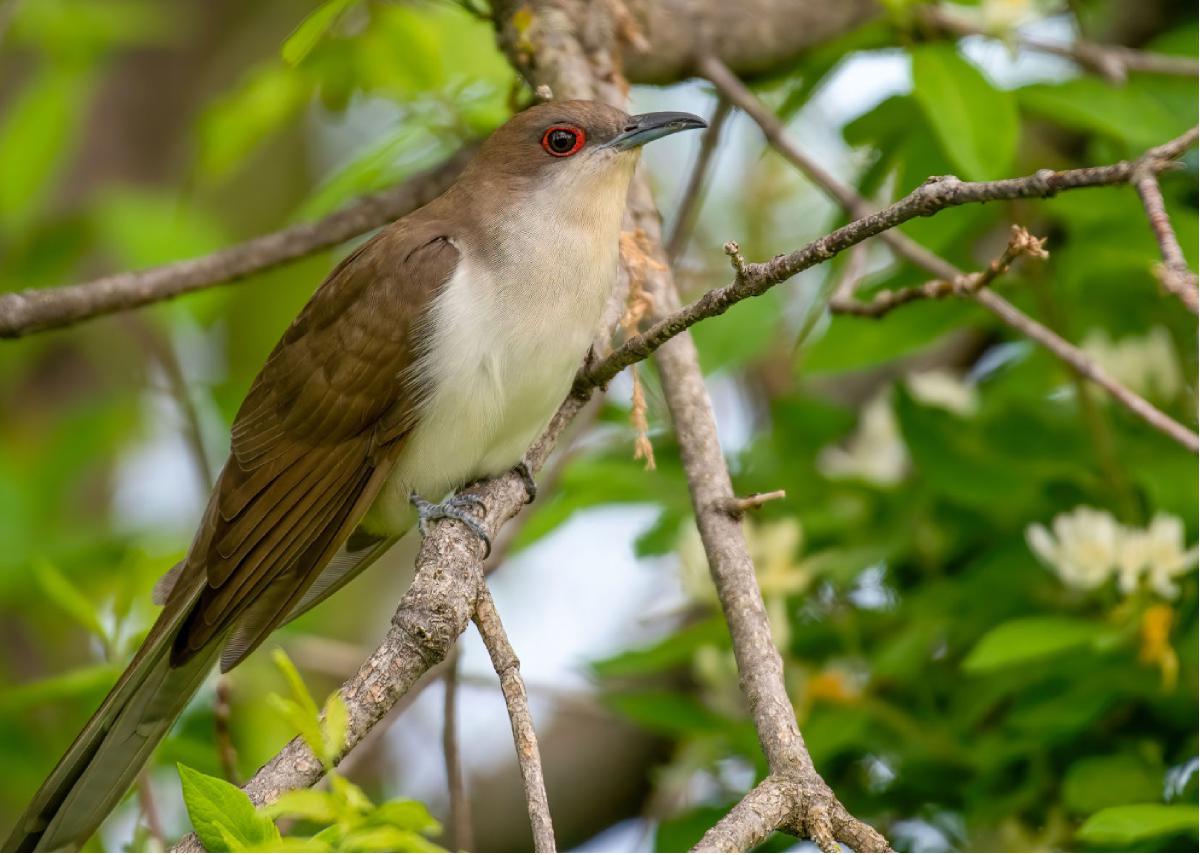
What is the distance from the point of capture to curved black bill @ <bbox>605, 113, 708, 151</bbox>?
3.74 metres

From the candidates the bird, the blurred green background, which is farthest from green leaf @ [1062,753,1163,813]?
the bird

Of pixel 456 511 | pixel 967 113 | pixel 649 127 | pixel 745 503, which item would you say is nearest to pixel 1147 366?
pixel 967 113

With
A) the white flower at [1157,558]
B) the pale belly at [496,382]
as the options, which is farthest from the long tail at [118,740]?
the white flower at [1157,558]

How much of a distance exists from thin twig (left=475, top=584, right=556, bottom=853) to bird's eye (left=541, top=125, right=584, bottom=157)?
1.45 meters

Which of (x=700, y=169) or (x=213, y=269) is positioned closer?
(x=213, y=269)

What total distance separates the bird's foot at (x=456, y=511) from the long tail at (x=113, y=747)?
60 centimetres

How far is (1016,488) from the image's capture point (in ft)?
12.4

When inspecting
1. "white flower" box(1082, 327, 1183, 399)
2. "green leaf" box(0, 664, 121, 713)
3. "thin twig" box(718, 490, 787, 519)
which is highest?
"green leaf" box(0, 664, 121, 713)

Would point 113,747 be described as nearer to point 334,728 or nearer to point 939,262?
point 334,728

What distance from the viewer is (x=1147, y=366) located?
13.1 feet

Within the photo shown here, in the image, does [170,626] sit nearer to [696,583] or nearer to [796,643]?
[696,583]

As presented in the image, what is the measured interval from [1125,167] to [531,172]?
179 cm

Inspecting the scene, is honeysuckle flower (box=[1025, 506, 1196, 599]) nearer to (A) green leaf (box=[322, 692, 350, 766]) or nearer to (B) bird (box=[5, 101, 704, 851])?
(B) bird (box=[5, 101, 704, 851])

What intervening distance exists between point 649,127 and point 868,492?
1191 millimetres
